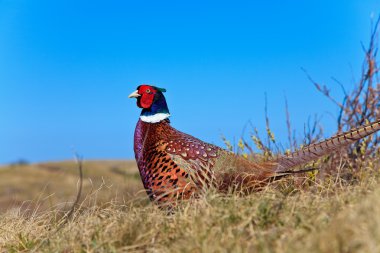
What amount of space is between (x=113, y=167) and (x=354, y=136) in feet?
63.8

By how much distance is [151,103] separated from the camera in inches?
232

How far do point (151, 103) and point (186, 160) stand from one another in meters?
0.80

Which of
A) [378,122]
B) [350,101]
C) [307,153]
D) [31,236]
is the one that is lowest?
[31,236]

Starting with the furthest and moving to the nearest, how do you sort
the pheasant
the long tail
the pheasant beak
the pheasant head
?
the pheasant beak < the pheasant head < the long tail < the pheasant

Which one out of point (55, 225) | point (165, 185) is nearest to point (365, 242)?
point (165, 185)

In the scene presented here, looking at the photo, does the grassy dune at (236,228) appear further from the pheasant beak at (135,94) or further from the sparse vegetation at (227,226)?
the pheasant beak at (135,94)

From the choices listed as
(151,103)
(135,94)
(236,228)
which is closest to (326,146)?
(151,103)

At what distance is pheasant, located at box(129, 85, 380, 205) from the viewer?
17.4 feet

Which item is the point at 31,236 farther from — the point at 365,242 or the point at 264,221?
the point at 365,242

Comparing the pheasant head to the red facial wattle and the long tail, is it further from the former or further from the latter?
the long tail

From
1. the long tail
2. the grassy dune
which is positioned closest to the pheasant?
the long tail

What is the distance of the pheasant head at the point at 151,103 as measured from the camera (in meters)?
5.84

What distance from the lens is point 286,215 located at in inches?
150

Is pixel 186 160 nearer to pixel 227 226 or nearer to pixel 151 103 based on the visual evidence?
pixel 151 103
